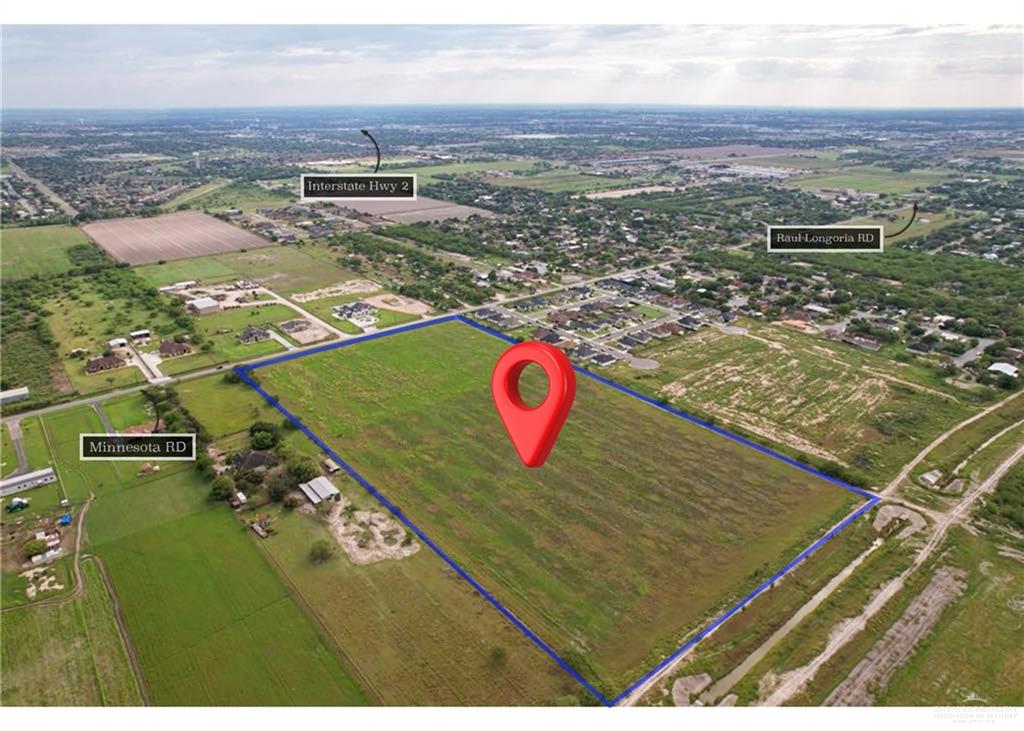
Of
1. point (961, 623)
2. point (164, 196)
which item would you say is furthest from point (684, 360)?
point (164, 196)

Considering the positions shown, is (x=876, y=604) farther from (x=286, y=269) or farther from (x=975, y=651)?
(x=286, y=269)

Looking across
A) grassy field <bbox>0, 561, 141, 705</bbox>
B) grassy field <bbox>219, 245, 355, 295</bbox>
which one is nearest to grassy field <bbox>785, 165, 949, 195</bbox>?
grassy field <bbox>219, 245, 355, 295</bbox>

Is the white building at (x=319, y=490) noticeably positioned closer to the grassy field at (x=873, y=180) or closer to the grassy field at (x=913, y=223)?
the grassy field at (x=913, y=223)

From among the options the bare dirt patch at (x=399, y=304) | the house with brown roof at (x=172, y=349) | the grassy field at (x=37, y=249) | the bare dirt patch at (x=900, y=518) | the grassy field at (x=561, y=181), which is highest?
the grassy field at (x=561, y=181)

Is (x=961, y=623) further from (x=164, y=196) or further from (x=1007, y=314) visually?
(x=164, y=196)

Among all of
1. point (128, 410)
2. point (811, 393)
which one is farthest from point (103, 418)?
point (811, 393)

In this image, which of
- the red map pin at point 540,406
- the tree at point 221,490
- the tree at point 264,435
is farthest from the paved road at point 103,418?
the red map pin at point 540,406

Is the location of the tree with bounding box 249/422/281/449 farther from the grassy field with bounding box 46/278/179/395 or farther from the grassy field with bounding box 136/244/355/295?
the grassy field with bounding box 136/244/355/295
